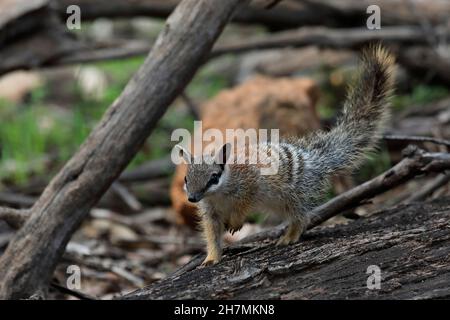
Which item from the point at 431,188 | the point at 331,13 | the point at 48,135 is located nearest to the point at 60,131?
the point at 48,135

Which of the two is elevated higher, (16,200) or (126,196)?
(126,196)

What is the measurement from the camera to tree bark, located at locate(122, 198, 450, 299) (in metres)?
3.70

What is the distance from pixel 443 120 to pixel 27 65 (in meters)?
4.22

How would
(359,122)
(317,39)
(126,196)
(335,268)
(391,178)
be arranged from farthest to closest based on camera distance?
1. (317,39)
2. (126,196)
3. (359,122)
4. (391,178)
5. (335,268)

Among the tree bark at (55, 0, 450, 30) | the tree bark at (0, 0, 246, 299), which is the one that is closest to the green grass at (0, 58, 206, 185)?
the tree bark at (55, 0, 450, 30)

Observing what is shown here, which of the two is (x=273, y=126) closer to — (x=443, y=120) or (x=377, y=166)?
(x=377, y=166)

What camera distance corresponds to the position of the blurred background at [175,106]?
7.14 meters

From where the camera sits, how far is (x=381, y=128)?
518 cm

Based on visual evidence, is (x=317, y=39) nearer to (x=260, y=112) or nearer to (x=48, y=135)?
(x=260, y=112)

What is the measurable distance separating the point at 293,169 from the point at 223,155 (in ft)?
1.53

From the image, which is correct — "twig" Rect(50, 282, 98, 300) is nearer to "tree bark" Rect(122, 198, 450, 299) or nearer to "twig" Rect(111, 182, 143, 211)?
"tree bark" Rect(122, 198, 450, 299)

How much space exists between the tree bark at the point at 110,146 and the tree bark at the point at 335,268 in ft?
3.44

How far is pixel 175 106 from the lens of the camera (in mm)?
10656
